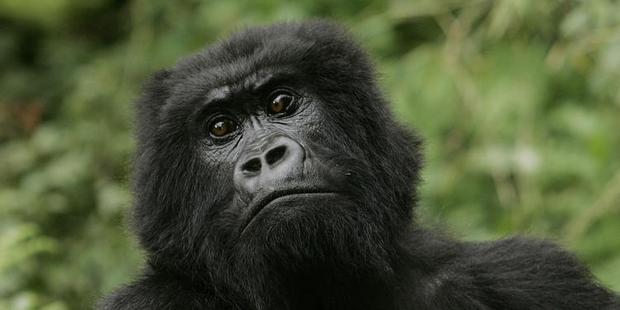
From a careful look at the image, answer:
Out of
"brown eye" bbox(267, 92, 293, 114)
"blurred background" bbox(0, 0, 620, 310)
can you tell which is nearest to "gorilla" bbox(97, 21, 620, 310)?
"brown eye" bbox(267, 92, 293, 114)

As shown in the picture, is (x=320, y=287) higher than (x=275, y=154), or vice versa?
(x=275, y=154)

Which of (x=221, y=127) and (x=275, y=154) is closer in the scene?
(x=275, y=154)

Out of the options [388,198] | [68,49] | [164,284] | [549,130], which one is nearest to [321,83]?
[388,198]

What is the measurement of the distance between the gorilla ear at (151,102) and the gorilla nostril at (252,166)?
0.44 metres

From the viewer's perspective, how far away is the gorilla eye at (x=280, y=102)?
3291mm

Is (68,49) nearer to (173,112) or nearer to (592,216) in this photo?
(592,216)

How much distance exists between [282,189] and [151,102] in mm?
766

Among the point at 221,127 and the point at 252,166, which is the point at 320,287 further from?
the point at 221,127

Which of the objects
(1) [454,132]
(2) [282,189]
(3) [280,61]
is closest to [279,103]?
(3) [280,61]

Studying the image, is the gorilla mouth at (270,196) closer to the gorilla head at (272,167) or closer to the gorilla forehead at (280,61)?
the gorilla head at (272,167)

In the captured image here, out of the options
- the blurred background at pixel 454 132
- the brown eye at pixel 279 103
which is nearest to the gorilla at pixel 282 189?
the brown eye at pixel 279 103

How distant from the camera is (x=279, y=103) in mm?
3297

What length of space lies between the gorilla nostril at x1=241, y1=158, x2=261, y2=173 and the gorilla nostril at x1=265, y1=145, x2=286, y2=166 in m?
0.04

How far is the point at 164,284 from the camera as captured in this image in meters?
3.23
